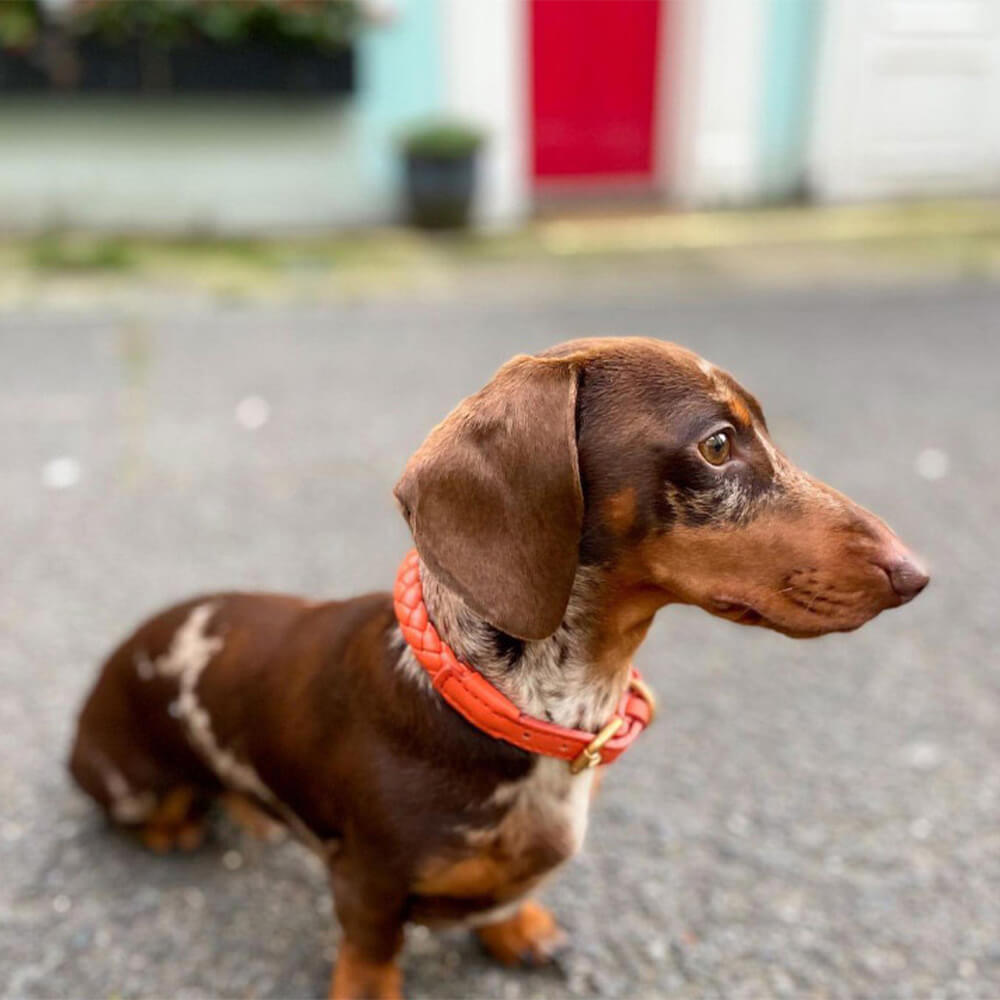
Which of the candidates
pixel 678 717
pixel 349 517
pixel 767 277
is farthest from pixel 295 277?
pixel 678 717

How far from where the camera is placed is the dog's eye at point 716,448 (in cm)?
163

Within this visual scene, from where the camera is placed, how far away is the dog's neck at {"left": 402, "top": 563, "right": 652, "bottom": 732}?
1741mm

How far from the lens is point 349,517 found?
419cm

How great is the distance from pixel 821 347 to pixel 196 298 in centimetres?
395

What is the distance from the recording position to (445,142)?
328 inches

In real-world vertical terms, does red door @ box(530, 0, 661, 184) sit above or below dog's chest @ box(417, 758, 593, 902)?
above

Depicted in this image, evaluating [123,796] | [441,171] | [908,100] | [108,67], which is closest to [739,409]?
[123,796]

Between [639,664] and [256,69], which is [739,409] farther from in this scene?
[256,69]

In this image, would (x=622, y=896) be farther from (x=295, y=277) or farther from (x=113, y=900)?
(x=295, y=277)

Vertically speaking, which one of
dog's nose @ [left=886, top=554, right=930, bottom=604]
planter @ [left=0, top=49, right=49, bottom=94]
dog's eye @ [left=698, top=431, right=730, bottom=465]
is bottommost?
dog's nose @ [left=886, top=554, right=930, bottom=604]

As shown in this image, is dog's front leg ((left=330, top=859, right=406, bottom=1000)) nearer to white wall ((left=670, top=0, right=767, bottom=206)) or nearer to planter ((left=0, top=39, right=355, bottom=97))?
planter ((left=0, top=39, right=355, bottom=97))

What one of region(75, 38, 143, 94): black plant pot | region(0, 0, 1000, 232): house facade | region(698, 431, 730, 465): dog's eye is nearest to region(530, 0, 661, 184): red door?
region(0, 0, 1000, 232): house facade

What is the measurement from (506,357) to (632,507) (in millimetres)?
4388

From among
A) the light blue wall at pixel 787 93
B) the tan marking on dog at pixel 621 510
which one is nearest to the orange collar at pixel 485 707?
the tan marking on dog at pixel 621 510
